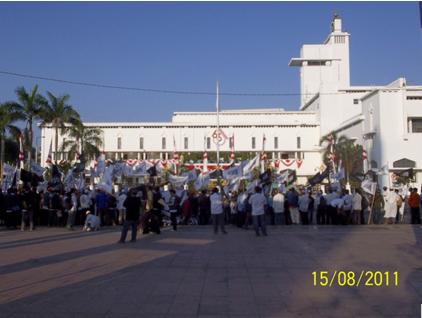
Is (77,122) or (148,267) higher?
(77,122)

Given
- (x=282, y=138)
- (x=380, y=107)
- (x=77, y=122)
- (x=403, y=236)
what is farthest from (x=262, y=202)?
(x=282, y=138)

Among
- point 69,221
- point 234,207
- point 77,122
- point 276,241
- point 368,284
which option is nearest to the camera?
point 368,284

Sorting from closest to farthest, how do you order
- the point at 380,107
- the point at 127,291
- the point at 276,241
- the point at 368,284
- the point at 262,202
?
1. the point at 127,291
2. the point at 368,284
3. the point at 276,241
4. the point at 262,202
5. the point at 380,107

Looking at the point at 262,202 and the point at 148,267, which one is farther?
the point at 262,202

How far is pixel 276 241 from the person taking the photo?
1625 cm

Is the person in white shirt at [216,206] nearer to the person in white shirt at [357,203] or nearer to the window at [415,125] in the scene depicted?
the person in white shirt at [357,203]

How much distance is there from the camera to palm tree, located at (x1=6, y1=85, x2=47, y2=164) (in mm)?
42719

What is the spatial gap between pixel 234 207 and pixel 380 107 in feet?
141

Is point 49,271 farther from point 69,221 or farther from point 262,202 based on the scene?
point 69,221

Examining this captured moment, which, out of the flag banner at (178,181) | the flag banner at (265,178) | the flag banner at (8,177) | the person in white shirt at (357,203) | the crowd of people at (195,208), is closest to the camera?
the crowd of people at (195,208)

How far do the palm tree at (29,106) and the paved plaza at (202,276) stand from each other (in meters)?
27.5

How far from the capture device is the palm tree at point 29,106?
42.7m

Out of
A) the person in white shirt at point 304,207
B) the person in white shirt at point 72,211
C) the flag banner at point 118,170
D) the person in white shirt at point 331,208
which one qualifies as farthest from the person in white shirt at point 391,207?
the flag banner at point 118,170

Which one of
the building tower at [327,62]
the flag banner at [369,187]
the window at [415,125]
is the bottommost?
the flag banner at [369,187]
